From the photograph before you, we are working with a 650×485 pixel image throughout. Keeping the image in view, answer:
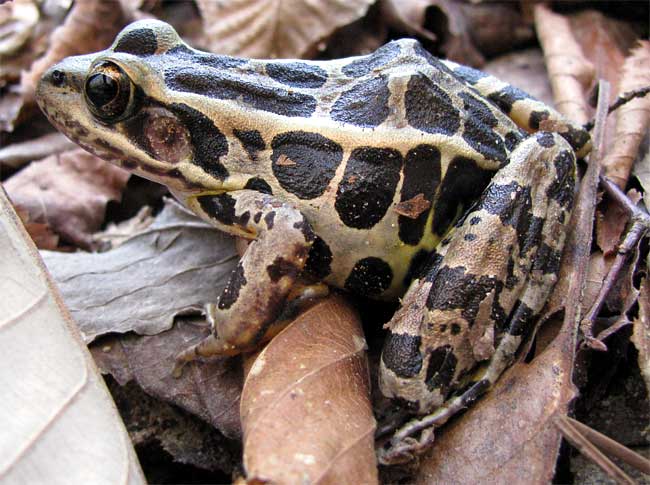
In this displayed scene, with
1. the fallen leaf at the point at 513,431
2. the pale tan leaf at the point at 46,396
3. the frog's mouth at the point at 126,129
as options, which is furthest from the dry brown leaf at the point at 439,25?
the pale tan leaf at the point at 46,396

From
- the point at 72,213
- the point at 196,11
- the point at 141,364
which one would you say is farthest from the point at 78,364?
the point at 196,11

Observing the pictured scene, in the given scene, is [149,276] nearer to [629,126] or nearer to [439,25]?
[629,126]

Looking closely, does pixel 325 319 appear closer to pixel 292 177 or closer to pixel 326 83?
pixel 292 177

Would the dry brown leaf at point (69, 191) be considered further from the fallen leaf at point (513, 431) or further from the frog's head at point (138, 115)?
the fallen leaf at point (513, 431)

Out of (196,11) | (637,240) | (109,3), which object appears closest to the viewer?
(637,240)

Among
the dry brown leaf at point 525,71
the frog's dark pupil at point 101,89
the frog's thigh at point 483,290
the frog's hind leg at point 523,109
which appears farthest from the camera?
the dry brown leaf at point 525,71

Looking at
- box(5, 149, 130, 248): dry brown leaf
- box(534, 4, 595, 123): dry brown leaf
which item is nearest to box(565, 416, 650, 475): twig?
box(534, 4, 595, 123): dry brown leaf

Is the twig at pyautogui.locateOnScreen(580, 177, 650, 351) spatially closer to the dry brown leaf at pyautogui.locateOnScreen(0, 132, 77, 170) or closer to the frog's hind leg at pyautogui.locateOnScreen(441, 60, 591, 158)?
the frog's hind leg at pyautogui.locateOnScreen(441, 60, 591, 158)

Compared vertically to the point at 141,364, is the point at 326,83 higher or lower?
higher
